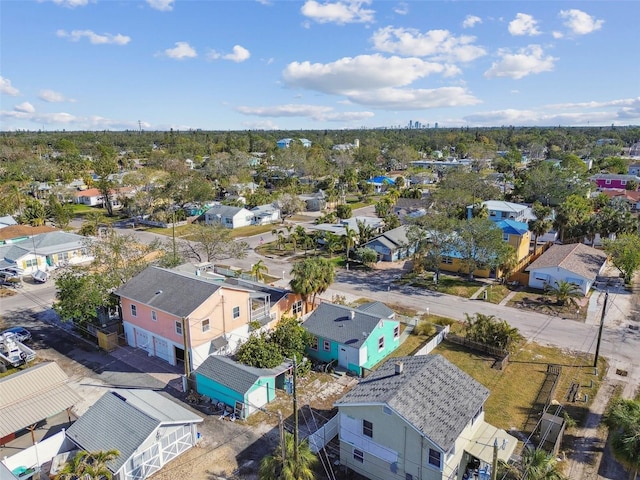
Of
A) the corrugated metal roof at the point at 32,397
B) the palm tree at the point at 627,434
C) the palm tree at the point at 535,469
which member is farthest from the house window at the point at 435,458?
the corrugated metal roof at the point at 32,397

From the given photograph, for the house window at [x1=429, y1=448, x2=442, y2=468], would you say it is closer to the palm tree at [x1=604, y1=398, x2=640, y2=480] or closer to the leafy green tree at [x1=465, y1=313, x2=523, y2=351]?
the palm tree at [x1=604, y1=398, x2=640, y2=480]

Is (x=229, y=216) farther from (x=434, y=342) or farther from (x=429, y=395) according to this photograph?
(x=429, y=395)

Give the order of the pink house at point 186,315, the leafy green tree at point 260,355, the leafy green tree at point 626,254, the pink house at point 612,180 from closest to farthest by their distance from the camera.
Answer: the leafy green tree at point 260,355, the pink house at point 186,315, the leafy green tree at point 626,254, the pink house at point 612,180

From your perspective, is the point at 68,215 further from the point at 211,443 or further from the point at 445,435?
the point at 445,435

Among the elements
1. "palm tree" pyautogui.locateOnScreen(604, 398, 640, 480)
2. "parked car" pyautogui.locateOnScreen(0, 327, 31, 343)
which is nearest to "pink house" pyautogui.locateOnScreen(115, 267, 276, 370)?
"parked car" pyautogui.locateOnScreen(0, 327, 31, 343)

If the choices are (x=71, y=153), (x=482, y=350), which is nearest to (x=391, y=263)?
(x=482, y=350)

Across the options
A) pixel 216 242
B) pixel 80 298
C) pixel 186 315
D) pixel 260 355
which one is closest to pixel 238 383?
pixel 260 355

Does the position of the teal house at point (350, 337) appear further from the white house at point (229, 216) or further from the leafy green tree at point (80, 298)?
the white house at point (229, 216)
